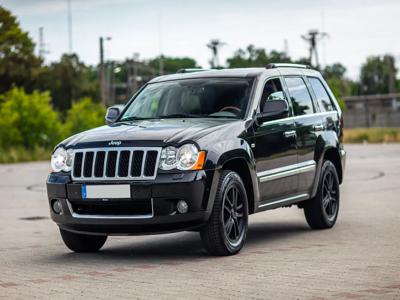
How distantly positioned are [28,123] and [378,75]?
112 m

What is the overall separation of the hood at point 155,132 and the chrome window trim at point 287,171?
0.72 metres

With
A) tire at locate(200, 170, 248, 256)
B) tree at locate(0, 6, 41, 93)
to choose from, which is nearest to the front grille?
tire at locate(200, 170, 248, 256)

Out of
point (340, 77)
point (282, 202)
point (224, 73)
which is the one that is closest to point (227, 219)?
point (282, 202)

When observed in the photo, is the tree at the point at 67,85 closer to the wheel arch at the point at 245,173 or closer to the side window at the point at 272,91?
the side window at the point at 272,91

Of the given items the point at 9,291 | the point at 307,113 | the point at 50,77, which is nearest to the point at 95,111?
the point at 50,77

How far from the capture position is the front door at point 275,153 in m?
10.7

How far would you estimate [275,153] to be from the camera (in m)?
11.0

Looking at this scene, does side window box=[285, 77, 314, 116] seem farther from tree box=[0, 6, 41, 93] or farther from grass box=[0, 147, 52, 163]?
tree box=[0, 6, 41, 93]

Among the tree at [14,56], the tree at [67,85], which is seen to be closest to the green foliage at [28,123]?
the tree at [14,56]

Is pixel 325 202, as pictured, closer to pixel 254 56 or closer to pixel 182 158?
A: pixel 182 158

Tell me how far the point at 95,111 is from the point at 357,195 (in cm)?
4045

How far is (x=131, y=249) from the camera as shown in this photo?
35.9 feet

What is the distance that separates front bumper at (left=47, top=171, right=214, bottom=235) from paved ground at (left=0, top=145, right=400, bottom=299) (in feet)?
1.13

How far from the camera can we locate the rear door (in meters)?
11.7
